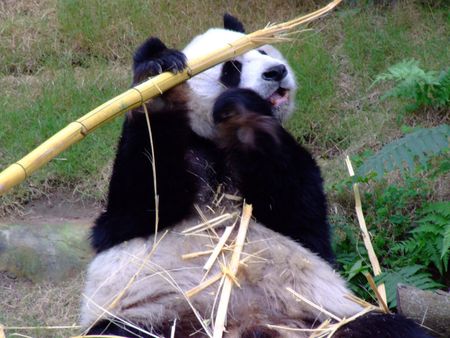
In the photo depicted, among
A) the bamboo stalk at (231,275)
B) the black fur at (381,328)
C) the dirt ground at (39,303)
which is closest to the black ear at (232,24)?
the bamboo stalk at (231,275)

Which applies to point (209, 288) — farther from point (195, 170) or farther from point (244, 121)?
point (244, 121)

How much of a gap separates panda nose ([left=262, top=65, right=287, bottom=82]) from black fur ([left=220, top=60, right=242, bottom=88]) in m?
0.18

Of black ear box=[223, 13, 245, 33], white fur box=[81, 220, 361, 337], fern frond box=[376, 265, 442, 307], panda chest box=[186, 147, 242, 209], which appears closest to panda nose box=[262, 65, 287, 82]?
panda chest box=[186, 147, 242, 209]

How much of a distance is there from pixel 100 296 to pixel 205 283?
1.89 ft


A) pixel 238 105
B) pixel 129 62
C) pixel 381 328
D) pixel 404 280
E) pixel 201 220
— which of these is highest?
pixel 238 105

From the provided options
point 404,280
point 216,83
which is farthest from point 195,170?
point 404,280

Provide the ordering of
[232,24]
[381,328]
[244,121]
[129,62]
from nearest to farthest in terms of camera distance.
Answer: [381,328] < [244,121] < [232,24] < [129,62]

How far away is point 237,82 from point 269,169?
0.74 meters

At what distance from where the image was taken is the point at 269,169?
4.46m

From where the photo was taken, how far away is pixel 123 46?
818 centimetres

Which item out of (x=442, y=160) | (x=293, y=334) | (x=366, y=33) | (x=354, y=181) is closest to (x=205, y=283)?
(x=293, y=334)

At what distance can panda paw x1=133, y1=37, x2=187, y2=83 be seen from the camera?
14.6ft

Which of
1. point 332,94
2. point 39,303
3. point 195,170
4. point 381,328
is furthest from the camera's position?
point 332,94

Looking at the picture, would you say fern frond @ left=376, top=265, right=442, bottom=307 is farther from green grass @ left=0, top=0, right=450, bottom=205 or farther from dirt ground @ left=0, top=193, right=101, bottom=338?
dirt ground @ left=0, top=193, right=101, bottom=338
